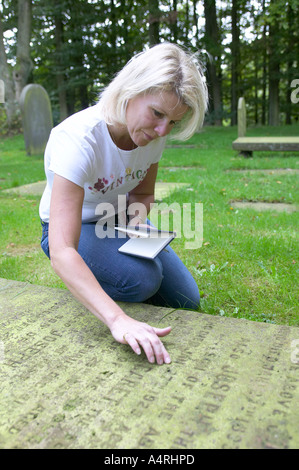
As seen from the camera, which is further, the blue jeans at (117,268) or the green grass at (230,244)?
the green grass at (230,244)

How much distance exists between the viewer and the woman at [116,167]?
149 cm

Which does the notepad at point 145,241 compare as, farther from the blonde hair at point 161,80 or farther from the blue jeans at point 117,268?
the blonde hair at point 161,80

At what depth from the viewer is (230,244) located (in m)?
3.20

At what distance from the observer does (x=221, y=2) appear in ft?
62.2

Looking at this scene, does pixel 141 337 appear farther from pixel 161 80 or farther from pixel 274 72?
pixel 274 72

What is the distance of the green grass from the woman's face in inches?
42.4

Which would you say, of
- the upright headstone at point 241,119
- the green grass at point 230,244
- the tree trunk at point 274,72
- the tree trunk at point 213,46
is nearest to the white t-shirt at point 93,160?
the green grass at point 230,244

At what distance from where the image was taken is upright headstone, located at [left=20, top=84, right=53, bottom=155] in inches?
355

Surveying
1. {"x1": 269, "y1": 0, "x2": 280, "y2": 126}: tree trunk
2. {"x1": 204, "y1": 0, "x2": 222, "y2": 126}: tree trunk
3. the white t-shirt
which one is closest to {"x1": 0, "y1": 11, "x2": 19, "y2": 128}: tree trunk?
{"x1": 204, "y1": 0, "x2": 222, "y2": 126}: tree trunk

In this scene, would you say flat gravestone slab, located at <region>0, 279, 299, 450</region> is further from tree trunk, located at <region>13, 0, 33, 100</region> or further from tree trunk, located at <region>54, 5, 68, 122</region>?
tree trunk, located at <region>54, 5, 68, 122</region>

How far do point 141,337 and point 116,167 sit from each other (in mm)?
866

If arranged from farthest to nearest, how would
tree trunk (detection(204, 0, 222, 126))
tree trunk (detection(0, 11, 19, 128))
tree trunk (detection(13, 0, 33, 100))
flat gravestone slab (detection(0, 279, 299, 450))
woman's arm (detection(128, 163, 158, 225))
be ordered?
tree trunk (detection(204, 0, 222, 126)) → tree trunk (detection(0, 11, 19, 128)) → tree trunk (detection(13, 0, 33, 100)) → woman's arm (detection(128, 163, 158, 225)) → flat gravestone slab (detection(0, 279, 299, 450))

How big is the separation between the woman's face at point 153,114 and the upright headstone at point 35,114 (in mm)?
7956
